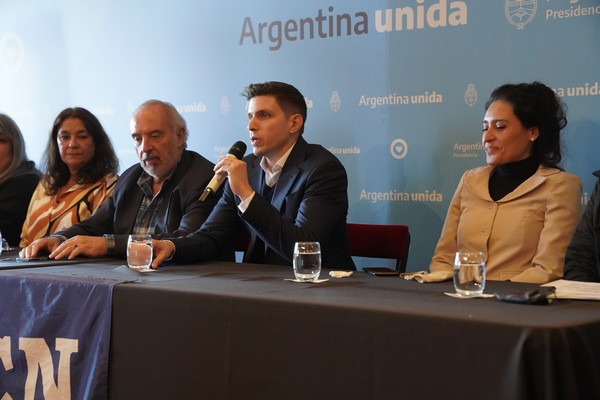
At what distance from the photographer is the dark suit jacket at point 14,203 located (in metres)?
4.20

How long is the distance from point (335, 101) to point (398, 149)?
0.42 meters

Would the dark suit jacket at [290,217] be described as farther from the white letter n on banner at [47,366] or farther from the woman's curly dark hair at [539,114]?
the woman's curly dark hair at [539,114]

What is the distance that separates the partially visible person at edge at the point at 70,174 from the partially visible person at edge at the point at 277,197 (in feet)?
3.22

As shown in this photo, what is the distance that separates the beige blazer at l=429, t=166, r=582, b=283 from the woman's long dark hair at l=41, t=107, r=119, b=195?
5.98 feet

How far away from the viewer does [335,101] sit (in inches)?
154

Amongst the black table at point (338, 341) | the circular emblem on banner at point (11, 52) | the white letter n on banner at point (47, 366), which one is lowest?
the white letter n on banner at point (47, 366)

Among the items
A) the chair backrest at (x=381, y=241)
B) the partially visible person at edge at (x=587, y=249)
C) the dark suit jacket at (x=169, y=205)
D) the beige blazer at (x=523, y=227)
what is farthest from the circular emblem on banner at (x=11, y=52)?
the partially visible person at edge at (x=587, y=249)

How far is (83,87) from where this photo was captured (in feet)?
16.3

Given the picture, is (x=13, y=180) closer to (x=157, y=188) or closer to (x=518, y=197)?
(x=157, y=188)

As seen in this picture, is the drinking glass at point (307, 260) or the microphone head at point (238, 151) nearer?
the drinking glass at point (307, 260)

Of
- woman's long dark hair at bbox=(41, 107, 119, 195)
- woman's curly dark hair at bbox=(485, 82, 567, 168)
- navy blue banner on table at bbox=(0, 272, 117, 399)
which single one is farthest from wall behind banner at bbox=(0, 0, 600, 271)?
navy blue banner on table at bbox=(0, 272, 117, 399)

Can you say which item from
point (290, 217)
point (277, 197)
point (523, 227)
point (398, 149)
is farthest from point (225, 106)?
point (523, 227)

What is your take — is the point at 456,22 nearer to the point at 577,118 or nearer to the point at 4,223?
the point at 577,118

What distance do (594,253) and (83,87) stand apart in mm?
3393
